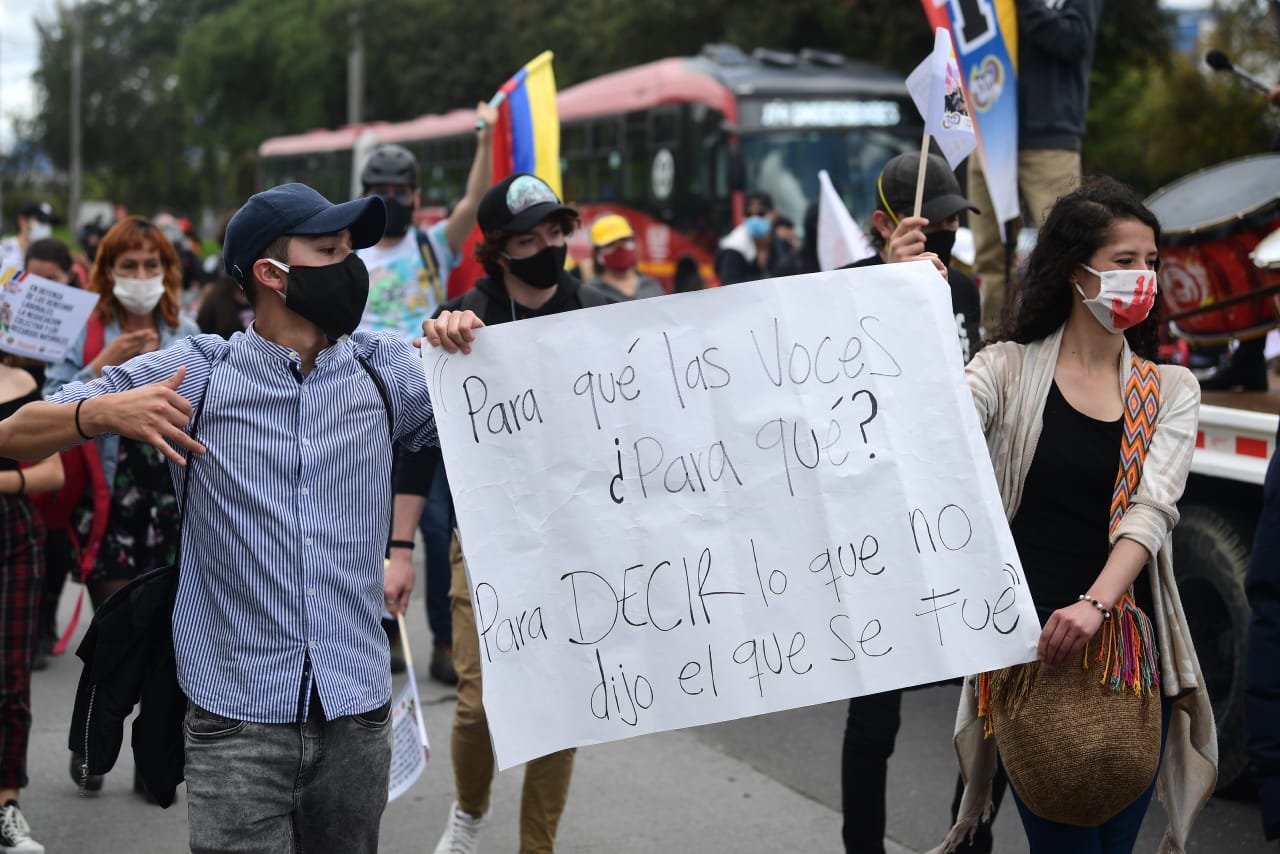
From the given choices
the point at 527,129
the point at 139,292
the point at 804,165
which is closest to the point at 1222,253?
the point at 527,129

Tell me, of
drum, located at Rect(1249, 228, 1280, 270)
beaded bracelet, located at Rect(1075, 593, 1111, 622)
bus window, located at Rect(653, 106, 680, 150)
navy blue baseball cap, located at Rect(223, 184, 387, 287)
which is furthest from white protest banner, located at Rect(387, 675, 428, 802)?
bus window, located at Rect(653, 106, 680, 150)

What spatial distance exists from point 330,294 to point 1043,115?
4.40m

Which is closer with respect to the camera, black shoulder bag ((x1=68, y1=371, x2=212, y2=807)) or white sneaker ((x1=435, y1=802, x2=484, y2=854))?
black shoulder bag ((x1=68, y1=371, x2=212, y2=807))

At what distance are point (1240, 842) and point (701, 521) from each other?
2.73 m

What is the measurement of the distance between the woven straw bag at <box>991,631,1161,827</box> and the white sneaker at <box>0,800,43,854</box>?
320 centimetres

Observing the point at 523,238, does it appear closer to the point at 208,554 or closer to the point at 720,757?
the point at 208,554

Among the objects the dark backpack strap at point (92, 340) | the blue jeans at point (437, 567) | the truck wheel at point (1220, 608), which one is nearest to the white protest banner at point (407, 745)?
the dark backpack strap at point (92, 340)

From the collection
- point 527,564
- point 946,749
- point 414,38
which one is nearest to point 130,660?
point 527,564

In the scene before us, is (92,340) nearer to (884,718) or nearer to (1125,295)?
(884,718)

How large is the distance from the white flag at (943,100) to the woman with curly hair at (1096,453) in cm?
30

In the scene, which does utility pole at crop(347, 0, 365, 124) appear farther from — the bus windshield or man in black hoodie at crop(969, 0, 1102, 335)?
man in black hoodie at crop(969, 0, 1102, 335)

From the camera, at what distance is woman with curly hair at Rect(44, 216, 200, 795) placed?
5320 mm

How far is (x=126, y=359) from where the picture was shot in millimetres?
5203

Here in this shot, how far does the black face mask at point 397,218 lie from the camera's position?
650cm
